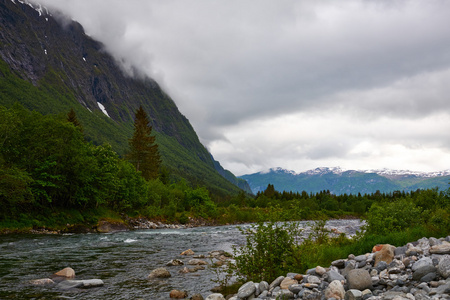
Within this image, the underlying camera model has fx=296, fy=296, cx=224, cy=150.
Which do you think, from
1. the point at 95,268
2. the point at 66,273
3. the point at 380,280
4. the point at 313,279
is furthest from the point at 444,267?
the point at 95,268

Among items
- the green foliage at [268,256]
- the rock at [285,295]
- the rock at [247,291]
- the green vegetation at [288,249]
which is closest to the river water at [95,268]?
the green foliage at [268,256]

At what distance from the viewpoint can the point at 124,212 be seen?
5622 centimetres

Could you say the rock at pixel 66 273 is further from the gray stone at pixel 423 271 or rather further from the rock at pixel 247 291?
the gray stone at pixel 423 271

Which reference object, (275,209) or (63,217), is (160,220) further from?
(275,209)

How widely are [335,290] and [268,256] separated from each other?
13.8 feet

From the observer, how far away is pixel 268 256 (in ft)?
41.2

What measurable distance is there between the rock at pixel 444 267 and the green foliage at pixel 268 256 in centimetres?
528

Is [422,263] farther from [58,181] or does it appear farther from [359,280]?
[58,181]

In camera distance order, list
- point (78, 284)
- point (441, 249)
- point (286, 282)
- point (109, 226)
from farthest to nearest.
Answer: point (109, 226)
point (78, 284)
point (286, 282)
point (441, 249)

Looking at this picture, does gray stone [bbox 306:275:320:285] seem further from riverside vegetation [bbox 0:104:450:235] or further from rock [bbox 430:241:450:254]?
riverside vegetation [bbox 0:104:450:235]

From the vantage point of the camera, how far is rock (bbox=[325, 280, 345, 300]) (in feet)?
27.8

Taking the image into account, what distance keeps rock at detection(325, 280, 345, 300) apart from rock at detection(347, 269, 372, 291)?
0.37 meters

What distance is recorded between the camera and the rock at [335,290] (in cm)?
848

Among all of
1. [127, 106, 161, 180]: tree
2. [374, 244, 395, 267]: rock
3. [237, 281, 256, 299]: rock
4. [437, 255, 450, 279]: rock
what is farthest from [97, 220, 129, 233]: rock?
[437, 255, 450, 279]: rock
